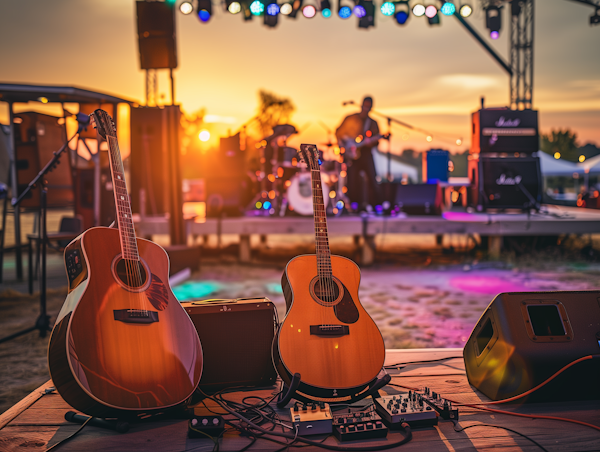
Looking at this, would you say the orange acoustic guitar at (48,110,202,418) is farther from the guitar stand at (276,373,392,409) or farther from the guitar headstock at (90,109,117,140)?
the guitar stand at (276,373,392,409)

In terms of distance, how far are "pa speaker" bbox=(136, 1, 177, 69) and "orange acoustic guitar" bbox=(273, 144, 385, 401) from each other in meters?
3.85

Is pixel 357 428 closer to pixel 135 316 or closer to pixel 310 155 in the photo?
pixel 135 316

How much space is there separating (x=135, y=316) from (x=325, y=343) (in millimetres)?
796

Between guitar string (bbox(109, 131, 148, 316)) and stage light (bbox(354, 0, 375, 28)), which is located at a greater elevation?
stage light (bbox(354, 0, 375, 28))

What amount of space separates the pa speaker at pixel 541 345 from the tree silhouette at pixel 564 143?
3520cm

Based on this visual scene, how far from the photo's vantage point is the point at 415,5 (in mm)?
5805

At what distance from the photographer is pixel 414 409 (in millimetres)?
1739

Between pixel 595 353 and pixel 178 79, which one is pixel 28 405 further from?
pixel 178 79

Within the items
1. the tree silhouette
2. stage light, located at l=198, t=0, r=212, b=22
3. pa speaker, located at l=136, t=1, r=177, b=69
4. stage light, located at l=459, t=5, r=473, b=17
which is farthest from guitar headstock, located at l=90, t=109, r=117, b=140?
the tree silhouette


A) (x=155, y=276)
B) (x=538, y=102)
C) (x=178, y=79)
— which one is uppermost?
(x=178, y=79)

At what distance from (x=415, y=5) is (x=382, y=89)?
406 cm

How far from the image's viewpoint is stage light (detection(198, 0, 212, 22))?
18.5ft

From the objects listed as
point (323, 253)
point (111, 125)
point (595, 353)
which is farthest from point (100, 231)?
point (595, 353)

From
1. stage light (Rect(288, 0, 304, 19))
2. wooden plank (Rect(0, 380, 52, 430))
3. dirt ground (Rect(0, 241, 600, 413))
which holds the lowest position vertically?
dirt ground (Rect(0, 241, 600, 413))
